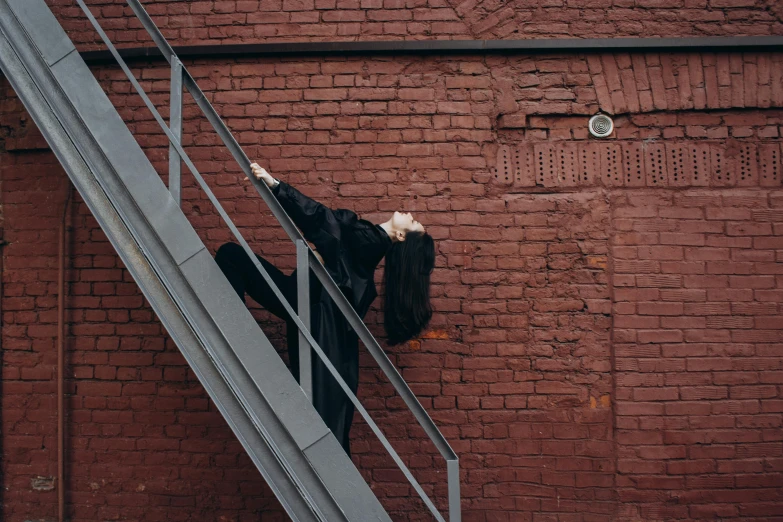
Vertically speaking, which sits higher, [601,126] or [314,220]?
[601,126]

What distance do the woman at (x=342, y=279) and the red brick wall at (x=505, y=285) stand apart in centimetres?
31

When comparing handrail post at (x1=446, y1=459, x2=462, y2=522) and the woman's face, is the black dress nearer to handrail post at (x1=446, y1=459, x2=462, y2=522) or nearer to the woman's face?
the woman's face

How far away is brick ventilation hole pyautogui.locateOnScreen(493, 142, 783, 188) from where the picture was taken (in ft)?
11.5

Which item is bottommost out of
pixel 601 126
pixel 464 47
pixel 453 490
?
pixel 453 490

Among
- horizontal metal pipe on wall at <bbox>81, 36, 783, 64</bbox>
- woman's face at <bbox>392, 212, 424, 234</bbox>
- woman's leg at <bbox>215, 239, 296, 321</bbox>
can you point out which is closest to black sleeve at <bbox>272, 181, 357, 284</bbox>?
woman's leg at <bbox>215, 239, 296, 321</bbox>

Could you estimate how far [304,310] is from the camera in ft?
8.61

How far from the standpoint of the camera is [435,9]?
361 cm

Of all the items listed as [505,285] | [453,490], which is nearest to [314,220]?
[505,285]

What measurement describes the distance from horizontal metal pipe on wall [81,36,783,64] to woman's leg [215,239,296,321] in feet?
4.49

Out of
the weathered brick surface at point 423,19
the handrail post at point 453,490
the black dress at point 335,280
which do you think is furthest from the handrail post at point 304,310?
the weathered brick surface at point 423,19

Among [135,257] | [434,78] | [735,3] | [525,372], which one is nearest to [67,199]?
[135,257]

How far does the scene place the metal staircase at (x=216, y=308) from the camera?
2539mm

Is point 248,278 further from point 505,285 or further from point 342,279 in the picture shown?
point 505,285

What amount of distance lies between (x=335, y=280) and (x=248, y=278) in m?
0.48
